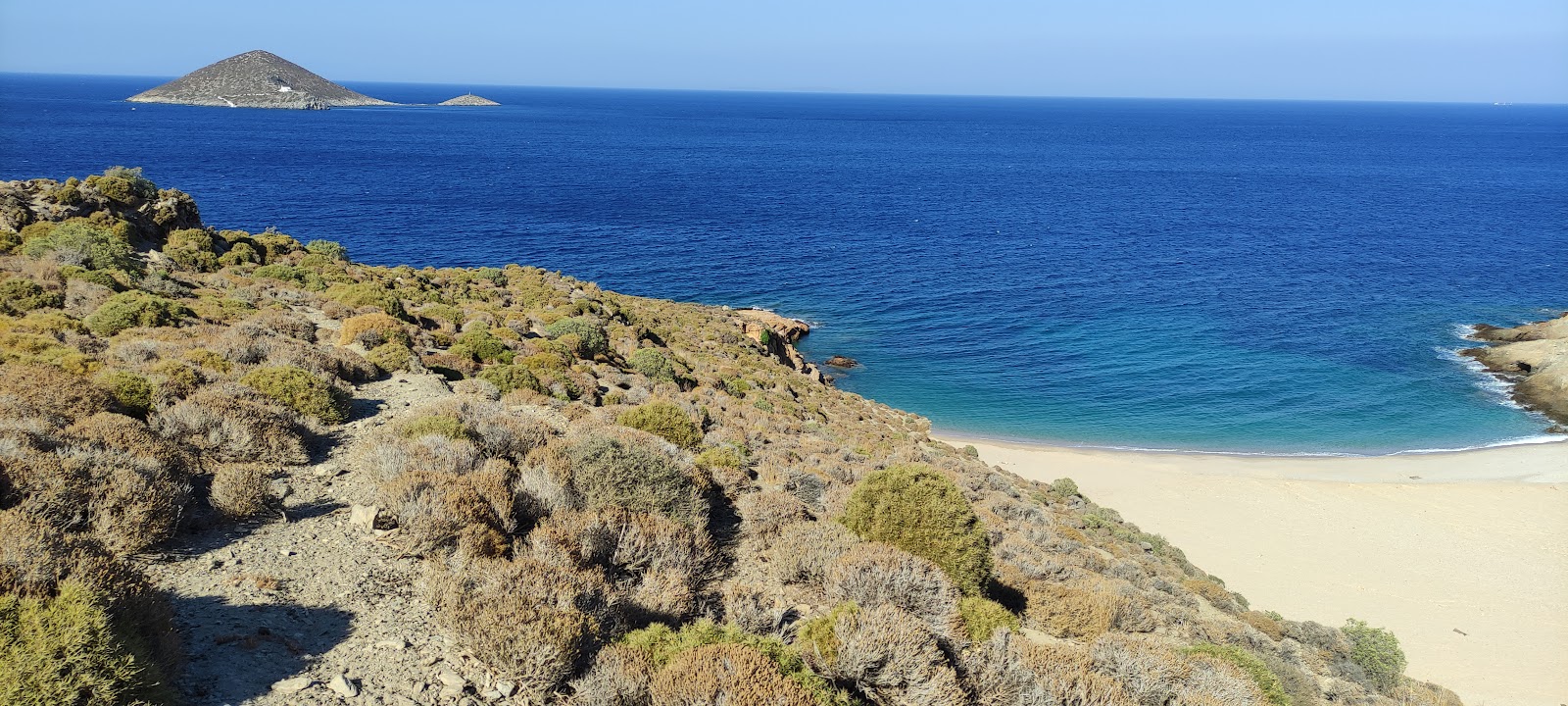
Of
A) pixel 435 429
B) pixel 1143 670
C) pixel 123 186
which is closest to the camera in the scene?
pixel 1143 670

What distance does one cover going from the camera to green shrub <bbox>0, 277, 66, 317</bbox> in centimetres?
1527

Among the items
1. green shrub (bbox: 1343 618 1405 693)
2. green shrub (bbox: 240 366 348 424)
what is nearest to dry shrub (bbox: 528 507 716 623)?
green shrub (bbox: 240 366 348 424)

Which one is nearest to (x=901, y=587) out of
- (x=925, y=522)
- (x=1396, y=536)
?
(x=925, y=522)

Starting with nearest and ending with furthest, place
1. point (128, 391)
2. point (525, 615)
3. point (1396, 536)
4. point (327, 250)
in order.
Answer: point (525, 615) < point (128, 391) < point (1396, 536) < point (327, 250)

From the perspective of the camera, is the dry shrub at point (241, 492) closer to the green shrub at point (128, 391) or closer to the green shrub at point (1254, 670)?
the green shrub at point (128, 391)

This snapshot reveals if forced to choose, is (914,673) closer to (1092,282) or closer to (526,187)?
(1092,282)

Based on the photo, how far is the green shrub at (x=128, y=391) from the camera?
33.8 feet

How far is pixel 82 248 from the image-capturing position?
20.6 metres

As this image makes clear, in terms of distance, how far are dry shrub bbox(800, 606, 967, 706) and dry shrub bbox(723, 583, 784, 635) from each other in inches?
30.4

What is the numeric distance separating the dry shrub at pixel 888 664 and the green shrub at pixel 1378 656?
40.4 ft

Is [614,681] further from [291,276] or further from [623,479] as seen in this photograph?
[291,276]

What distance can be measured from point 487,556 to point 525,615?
5.42 feet

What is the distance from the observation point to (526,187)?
304 feet

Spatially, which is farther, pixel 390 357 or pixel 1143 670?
pixel 390 357
